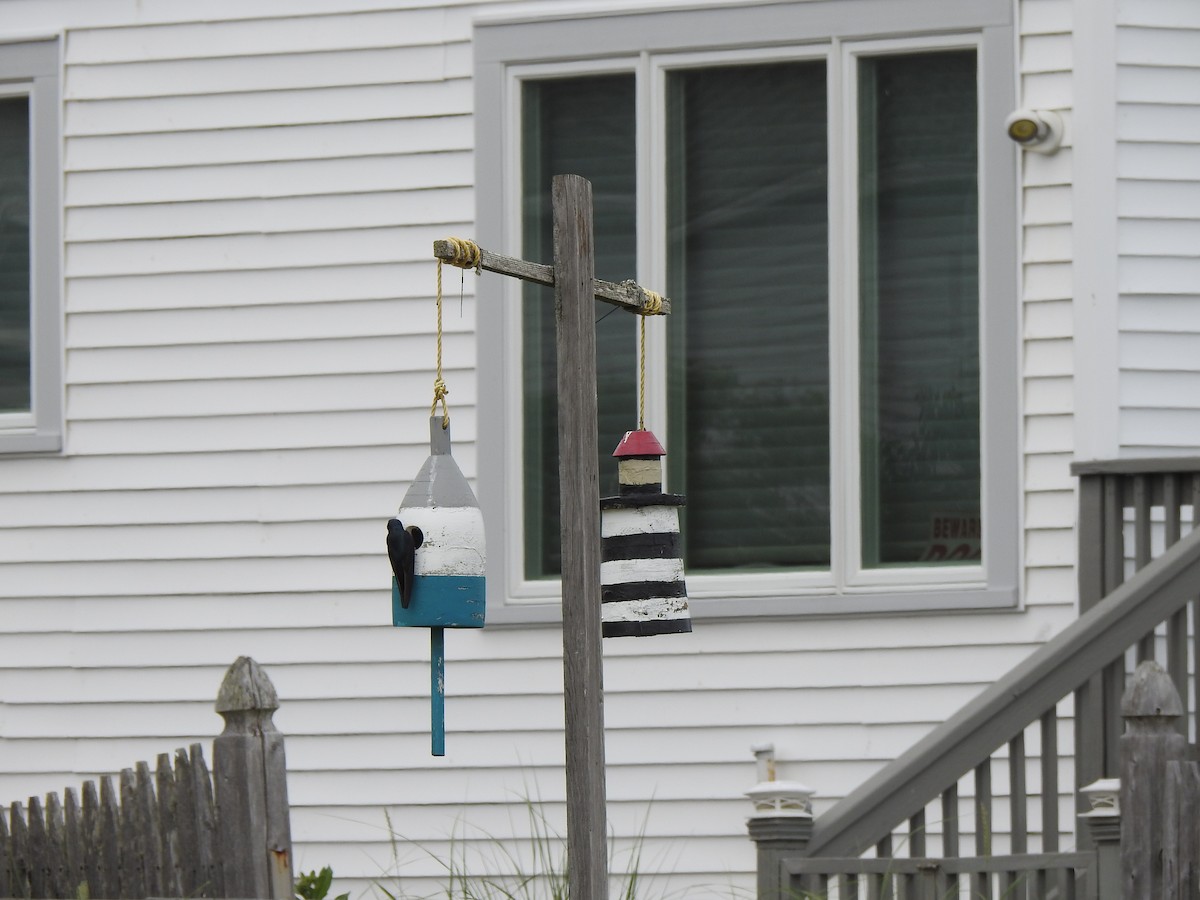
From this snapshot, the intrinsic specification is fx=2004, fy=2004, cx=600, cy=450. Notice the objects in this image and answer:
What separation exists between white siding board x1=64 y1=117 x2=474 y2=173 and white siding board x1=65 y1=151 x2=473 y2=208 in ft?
0.09

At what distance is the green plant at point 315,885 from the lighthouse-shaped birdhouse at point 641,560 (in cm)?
258

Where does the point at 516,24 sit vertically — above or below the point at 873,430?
above

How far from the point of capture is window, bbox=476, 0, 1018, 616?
7066 mm

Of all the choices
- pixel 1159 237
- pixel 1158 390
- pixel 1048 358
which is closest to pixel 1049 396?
pixel 1048 358

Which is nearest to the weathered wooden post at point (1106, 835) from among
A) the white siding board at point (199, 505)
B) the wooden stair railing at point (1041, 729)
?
the wooden stair railing at point (1041, 729)

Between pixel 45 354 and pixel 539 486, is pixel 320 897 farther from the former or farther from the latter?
pixel 45 354

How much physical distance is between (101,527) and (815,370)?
110 inches

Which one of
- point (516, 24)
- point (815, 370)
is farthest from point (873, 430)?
point (516, 24)

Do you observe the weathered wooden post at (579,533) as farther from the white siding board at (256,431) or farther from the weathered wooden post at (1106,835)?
the white siding board at (256,431)

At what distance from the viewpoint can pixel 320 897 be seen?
6852 millimetres

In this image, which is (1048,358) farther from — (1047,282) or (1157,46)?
(1157,46)

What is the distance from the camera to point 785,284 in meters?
7.27

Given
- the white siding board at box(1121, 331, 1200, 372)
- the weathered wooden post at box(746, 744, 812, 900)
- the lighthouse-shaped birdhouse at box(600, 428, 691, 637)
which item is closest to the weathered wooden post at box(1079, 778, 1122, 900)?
the weathered wooden post at box(746, 744, 812, 900)

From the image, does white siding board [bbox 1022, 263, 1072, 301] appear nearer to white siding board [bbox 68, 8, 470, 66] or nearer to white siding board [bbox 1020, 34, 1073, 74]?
white siding board [bbox 1020, 34, 1073, 74]
